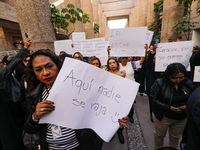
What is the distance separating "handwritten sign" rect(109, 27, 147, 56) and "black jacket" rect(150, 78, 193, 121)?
85 centimetres

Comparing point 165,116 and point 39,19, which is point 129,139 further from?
point 39,19

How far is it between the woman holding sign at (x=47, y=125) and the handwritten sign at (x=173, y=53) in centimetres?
171

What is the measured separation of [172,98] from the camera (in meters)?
1.46

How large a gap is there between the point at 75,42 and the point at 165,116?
3.05 metres

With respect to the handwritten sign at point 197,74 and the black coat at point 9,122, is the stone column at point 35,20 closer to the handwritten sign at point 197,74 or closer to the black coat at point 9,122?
the black coat at point 9,122

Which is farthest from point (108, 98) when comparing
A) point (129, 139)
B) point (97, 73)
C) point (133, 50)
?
point (129, 139)

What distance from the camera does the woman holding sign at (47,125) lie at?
860 mm

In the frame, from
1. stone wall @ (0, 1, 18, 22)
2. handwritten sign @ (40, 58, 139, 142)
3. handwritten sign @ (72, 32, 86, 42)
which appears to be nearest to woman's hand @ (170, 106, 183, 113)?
handwritten sign @ (40, 58, 139, 142)

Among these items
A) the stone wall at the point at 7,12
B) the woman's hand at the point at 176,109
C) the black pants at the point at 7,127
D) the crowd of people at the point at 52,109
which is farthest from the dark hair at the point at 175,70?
the stone wall at the point at 7,12

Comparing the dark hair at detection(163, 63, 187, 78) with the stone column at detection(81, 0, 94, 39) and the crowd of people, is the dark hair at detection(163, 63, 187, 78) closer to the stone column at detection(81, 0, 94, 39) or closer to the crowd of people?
the crowd of people

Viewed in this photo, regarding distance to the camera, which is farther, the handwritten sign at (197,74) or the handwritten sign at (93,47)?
the handwritten sign at (93,47)

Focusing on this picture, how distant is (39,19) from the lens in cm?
242

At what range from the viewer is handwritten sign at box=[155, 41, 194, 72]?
5.91ft

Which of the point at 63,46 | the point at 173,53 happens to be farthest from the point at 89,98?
the point at 63,46
